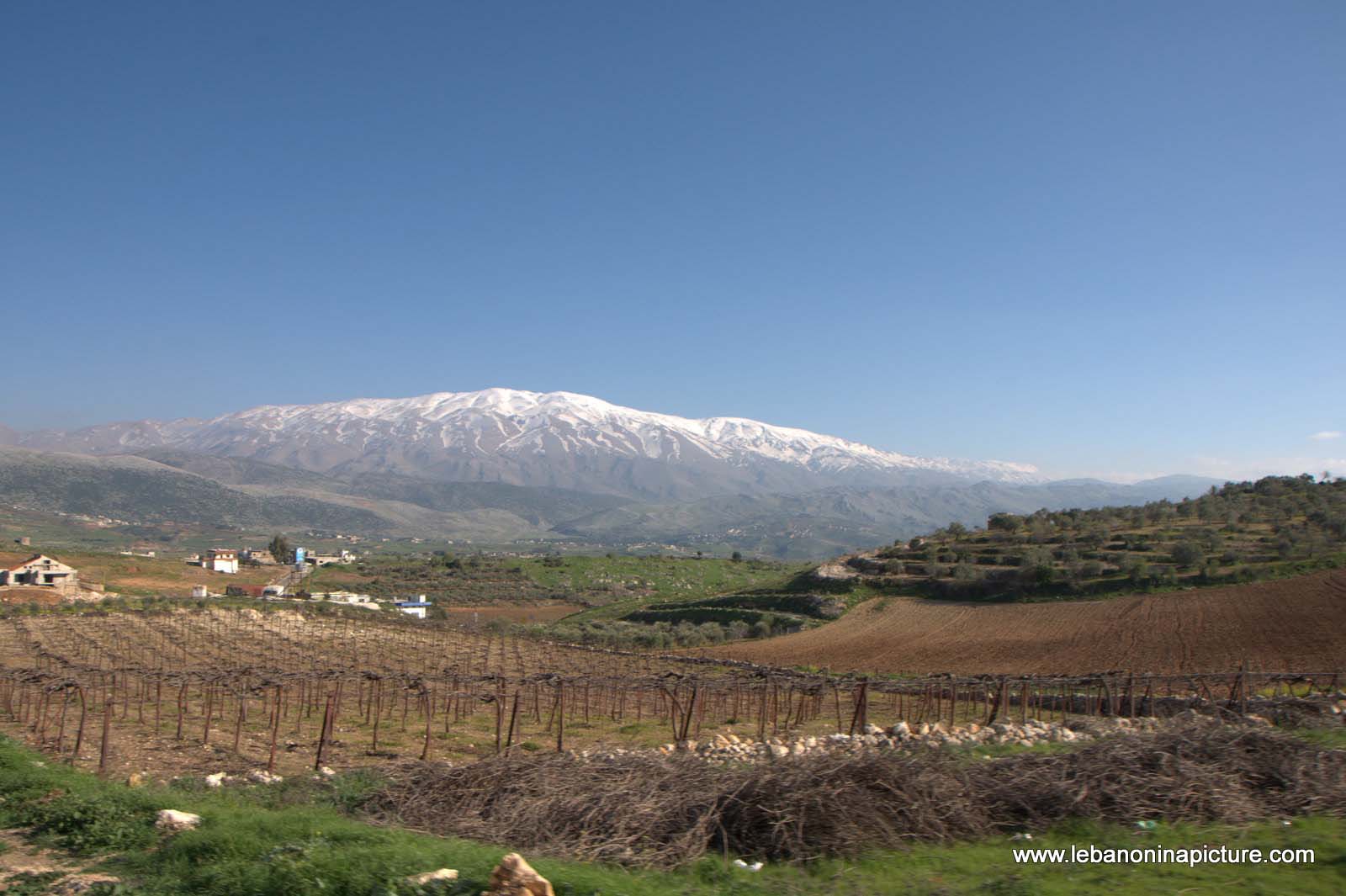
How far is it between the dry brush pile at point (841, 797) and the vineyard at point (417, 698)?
6095mm

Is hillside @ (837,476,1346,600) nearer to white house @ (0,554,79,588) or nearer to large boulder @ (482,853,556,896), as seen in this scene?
large boulder @ (482,853,556,896)

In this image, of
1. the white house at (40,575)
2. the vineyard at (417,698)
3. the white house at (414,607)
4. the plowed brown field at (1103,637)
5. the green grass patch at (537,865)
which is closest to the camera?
the green grass patch at (537,865)

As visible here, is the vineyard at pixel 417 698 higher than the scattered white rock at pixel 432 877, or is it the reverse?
the scattered white rock at pixel 432 877

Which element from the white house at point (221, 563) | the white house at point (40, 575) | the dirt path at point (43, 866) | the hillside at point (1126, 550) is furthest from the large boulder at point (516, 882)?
the white house at point (221, 563)

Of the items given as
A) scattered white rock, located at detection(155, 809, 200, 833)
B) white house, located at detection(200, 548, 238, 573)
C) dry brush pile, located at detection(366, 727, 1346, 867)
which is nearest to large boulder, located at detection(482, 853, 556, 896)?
dry brush pile, located at detection(366, 727, 1346, 867)

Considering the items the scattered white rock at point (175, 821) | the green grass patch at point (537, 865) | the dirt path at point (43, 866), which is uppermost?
the green grass patch at point (537, 865)

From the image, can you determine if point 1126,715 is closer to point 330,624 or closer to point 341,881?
point 341,881

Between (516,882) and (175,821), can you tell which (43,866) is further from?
(516,882)

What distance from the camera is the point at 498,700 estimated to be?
18.4 metres

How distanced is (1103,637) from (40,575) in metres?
77.3

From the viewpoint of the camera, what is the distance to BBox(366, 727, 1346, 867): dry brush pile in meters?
9.01

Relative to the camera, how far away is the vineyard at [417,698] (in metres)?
19.2

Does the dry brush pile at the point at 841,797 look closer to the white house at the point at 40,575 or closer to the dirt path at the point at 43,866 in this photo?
the dirt path at the point at 43,866

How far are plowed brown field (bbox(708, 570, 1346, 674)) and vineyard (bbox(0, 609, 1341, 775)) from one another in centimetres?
552
